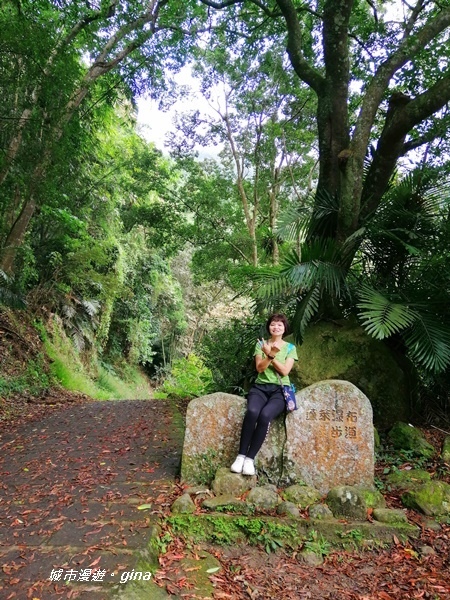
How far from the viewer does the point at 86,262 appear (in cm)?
1110

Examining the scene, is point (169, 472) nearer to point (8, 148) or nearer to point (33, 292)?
point (8, 148)

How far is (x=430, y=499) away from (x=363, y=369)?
1697 millimetres

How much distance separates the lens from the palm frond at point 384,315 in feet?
13.5

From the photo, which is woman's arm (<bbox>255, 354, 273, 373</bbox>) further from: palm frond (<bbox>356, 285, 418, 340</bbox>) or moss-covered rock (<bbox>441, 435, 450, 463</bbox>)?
moss-covered rock (<bbox>441, 435, 450, 463</bbox>)

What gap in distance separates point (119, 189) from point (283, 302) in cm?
823

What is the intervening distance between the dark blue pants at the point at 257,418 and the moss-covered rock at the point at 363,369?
1.40 metres

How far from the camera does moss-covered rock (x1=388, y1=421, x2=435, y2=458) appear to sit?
431 centimetres

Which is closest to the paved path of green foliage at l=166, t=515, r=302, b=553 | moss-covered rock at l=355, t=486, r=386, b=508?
green foliage at l=166, t=515, r=302, b=553

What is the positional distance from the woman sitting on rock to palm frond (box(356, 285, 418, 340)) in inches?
35.7

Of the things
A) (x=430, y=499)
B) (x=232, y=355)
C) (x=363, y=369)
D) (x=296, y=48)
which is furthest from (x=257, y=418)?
(x=296, y=48)

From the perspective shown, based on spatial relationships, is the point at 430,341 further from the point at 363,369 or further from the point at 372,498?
the point at 372,498

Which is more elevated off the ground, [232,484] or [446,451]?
[446,451]

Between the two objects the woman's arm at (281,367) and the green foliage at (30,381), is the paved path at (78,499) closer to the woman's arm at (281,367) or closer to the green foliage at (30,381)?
the woman's arm at (281,367)

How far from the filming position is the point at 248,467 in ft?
11.4
